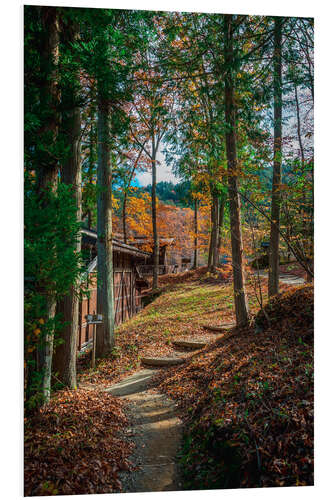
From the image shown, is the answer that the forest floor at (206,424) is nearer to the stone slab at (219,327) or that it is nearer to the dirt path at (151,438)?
the dirt path at (151,438)

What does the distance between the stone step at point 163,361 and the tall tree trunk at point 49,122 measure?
8.65ft

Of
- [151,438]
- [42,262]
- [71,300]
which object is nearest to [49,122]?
[42,262]

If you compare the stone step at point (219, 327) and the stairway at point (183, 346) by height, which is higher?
the stone step at point (219, 327)

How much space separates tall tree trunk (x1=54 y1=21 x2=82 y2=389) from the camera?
335 centimetres

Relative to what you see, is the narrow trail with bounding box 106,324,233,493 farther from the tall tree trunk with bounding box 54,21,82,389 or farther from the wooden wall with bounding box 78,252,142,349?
the wooden wall with bounding box 78,252,142,349

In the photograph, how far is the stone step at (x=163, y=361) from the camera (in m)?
5.11

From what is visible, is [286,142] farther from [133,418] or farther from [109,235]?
[133,418]

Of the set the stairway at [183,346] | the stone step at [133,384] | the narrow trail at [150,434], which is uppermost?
the stairway at [183,346]

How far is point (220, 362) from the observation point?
3828 millimetres

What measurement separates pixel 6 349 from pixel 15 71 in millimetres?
2465

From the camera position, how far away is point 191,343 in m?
5.89

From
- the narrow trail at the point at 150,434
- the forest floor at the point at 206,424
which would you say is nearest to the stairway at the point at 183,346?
the narrow trail at the point at 150,434

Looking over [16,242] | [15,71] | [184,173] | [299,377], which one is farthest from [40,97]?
[299,377]

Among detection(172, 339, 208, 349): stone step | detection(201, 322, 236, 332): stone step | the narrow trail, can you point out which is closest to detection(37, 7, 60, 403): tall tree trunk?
the narrow trail
